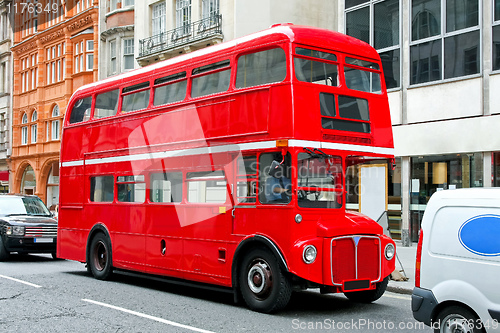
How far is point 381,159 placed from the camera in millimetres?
10227

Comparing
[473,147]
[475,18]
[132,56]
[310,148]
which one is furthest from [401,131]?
[132,56]

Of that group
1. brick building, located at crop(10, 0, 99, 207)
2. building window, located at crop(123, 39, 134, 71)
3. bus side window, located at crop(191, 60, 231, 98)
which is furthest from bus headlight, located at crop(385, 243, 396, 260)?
brick building, located at crop(10, 0, 99, 207)

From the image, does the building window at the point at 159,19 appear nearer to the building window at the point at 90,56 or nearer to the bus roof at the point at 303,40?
the building window at the point at 90,56

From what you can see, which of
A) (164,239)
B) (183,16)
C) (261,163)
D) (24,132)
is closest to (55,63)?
(24,132)

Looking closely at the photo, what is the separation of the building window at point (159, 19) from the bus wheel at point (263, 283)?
76.1ft

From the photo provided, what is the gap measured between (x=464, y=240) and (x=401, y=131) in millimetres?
13238

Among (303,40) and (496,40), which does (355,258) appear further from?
(496,40)

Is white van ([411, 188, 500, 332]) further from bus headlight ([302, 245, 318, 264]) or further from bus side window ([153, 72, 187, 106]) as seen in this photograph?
bus side window ([153, 72, 187, 106])

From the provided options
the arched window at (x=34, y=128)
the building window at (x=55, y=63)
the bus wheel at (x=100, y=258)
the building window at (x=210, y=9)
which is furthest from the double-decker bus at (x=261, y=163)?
the arched window at (x=34, y=128)

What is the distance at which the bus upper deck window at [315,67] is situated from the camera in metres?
9.22

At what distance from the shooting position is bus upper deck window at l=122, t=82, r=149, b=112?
1225 centimetres

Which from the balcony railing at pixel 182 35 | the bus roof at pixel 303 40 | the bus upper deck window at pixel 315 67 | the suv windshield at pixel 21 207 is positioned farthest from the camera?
the balcony railing at pixel 182 35

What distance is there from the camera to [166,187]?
11.6 m

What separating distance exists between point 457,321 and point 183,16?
2522cm
